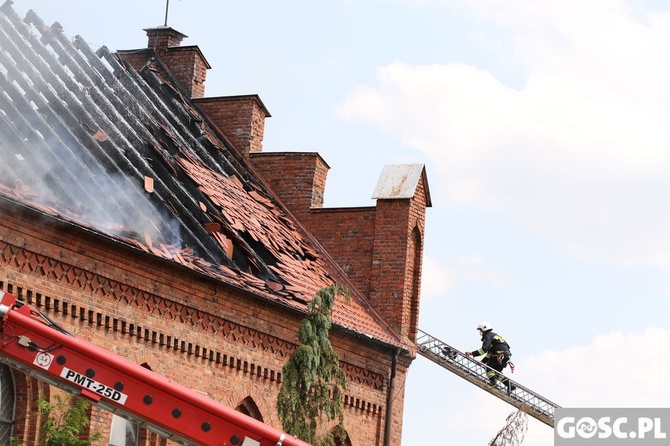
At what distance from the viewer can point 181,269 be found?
19.6m

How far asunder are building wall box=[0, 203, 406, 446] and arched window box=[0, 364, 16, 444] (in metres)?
0.12

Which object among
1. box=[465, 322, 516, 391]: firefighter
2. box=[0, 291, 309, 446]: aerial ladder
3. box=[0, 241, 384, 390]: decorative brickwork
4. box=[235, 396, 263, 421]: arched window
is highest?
box=[465, 322, 516, 391]: firefighter

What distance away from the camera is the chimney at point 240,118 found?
28.0 meters

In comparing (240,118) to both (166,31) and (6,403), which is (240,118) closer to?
(166,31)

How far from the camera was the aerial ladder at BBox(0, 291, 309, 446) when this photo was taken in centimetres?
1218

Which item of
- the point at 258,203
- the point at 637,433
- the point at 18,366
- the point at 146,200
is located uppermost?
the point at 258,203

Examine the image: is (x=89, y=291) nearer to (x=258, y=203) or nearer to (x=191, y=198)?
(x=191, y=198)

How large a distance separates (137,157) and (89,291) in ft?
12.8

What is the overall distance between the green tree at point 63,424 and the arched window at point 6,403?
2.82ft

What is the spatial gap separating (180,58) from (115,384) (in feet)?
56.2

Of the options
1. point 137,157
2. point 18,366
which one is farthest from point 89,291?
point 18,366

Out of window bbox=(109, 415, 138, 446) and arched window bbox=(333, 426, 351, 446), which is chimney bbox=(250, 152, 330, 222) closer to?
arched window bbox=(333, 426, 351, 446)

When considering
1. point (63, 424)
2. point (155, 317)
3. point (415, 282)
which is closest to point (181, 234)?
point (155, 317)

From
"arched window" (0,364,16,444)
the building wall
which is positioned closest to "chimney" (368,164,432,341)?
the building wall
